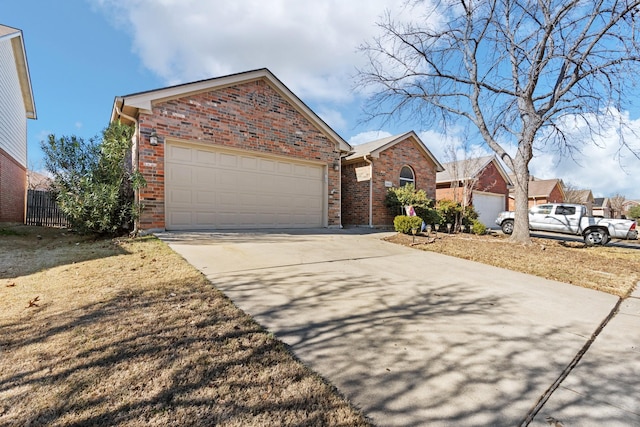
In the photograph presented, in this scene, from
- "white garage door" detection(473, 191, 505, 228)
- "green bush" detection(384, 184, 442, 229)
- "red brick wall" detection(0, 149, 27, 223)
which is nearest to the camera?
"red brick wall" detection(0, 149, 27, 223)

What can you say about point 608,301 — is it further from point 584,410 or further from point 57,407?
point 57,407

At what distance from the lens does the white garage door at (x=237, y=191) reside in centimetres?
831

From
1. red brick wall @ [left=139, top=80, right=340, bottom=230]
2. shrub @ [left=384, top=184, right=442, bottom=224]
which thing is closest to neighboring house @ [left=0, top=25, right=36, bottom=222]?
red brick wall @ [left=139, top=80, right=340, bottom=230]

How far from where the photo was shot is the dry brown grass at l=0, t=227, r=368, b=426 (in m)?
1.61

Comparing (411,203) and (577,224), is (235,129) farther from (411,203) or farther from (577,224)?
(577,224)

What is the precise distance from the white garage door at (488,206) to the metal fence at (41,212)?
2255 centimetres

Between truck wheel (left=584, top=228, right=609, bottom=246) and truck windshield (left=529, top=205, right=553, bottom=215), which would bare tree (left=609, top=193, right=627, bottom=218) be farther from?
truck wheel (left=584, top=228, right=609, bottom=246)

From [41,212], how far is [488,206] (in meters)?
25.3

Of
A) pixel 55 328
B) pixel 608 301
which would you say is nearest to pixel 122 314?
pixel 55 328

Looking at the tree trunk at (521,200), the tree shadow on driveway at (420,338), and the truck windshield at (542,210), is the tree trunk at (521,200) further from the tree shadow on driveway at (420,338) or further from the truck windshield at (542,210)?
the truck windshield at (542,210)

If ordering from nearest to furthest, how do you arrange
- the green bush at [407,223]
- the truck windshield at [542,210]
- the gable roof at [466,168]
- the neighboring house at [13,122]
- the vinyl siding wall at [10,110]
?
the green bush at [407,223] → the neighboring house at [13,122] → the vinyl siding wall at [10,110] → the truck windshield at [542,210] → the gable roof at [466,168]

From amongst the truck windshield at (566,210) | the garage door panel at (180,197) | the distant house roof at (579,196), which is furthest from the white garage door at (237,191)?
the distant house roof at (579,196)

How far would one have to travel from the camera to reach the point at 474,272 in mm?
5371

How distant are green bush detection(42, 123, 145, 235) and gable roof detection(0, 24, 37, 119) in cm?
851
